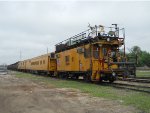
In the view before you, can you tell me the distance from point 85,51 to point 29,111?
14.0 metres

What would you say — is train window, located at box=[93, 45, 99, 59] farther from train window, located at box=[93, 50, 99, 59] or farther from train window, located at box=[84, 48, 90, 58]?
train window, located at box=[84, 48, 90, 58]

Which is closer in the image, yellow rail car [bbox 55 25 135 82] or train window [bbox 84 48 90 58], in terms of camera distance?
yellow rail car [bbox 55 25 135 82]

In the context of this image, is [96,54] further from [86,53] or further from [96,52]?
[86,53]

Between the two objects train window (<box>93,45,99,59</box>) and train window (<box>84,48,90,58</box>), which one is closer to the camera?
train window (<box>93,45,99,59</box>)

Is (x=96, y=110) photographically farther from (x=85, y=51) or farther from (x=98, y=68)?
(x=85, y=51)

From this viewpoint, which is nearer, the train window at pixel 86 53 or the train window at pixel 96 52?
the train window at pixel 96 52

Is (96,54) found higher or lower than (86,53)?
lower

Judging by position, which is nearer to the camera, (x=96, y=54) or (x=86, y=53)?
(x=96, y=54)

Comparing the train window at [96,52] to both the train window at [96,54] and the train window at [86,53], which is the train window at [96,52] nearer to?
the train window at [96,54]

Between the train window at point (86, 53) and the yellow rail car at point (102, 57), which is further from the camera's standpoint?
the train window at point (86, 53)

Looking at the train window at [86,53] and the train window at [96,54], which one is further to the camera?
the train window at [86,53]

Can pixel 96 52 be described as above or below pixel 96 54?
above

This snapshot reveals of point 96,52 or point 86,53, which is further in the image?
point 86,53

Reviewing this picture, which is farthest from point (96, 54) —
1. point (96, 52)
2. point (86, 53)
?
point (86, 53)
